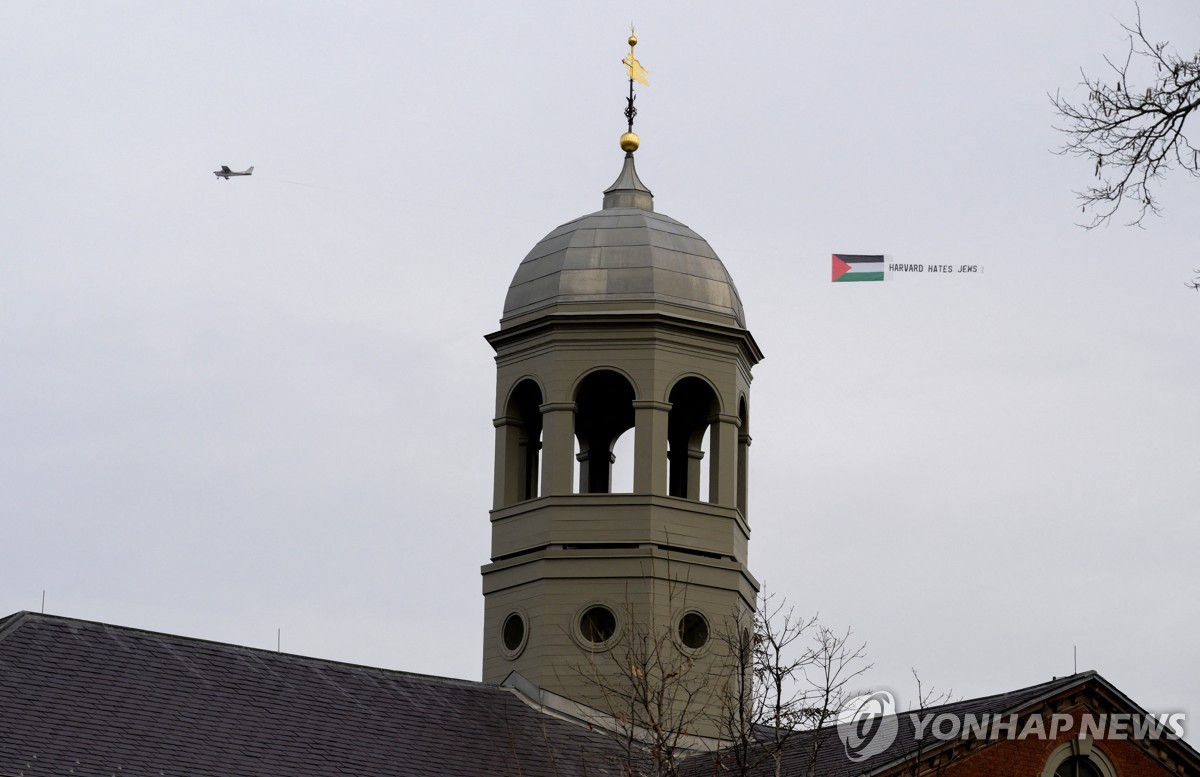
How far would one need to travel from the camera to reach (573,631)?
1741 inches

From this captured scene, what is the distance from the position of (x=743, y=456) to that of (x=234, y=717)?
13.1m

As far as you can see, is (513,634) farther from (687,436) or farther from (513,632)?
(687,436)

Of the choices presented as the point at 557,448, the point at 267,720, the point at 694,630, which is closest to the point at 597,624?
the point at 694,630

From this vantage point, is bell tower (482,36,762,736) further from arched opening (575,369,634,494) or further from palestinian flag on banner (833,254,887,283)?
palestinian flag on banner (833,254,887,283)

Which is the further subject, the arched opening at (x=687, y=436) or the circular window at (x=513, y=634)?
the arched opening at (x=687, y=436)

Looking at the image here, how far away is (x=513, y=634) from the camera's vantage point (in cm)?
4547

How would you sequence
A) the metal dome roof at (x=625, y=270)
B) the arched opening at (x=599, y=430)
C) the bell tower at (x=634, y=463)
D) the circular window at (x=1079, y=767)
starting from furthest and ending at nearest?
the arched opening at (x=599, y=430) → the metal dome roof at (x=625, y=270) → the bell tower at (x=634, y=463) → the circular window at (x=1079, y=767)

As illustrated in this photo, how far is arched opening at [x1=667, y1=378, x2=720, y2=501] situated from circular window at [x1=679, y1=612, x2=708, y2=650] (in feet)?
11.1

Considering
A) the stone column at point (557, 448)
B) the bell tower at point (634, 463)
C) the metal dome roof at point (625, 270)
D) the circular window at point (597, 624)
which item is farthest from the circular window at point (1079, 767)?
the metal dome roof at point (625, 270)

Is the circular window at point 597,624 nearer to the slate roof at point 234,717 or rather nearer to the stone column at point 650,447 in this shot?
the slate roof at point 234,717

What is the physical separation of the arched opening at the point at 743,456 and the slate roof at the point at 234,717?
6655 millimetres

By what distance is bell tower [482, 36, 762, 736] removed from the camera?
44.3m

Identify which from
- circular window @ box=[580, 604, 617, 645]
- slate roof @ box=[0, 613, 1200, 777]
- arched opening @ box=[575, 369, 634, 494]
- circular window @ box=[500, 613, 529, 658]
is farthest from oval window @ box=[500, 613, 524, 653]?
arched opening @ box=[575, 369, 634, 494]

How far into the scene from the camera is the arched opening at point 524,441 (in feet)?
153
